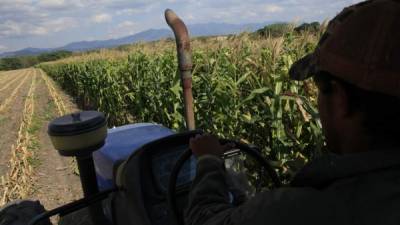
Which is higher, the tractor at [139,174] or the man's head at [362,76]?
the man's head at [362,76]

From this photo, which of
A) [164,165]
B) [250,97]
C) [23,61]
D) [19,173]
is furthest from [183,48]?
[23,61]

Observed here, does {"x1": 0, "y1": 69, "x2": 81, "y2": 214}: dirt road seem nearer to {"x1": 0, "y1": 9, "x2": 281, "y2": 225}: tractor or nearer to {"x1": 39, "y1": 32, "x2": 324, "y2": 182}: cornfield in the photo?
{"x1": 39, "y1": 32, "x2": 324, "y2": 182}: cornfield

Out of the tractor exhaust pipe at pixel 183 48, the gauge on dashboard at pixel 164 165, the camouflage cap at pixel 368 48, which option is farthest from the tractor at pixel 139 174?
the tractor exhaust pipe at pixel 183 48

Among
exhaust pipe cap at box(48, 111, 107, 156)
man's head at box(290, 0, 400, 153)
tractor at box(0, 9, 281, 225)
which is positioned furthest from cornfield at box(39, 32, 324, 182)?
man's head at box(290, 0, 400, 153)

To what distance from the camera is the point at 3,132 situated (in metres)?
10.4

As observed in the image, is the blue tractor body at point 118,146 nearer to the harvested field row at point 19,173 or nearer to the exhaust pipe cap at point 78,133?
the exhaust pipe cap at point 78,133

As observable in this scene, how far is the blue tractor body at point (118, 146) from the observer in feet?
7.50

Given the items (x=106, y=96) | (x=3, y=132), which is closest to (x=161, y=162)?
(x=106, y=96)

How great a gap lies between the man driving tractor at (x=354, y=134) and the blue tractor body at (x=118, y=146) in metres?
1.25

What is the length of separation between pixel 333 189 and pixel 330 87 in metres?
0.23

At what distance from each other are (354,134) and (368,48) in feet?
0.64

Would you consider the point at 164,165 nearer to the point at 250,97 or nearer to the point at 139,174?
the point at 139,174

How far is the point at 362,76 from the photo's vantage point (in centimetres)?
96

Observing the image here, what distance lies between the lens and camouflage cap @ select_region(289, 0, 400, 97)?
3.12ft
